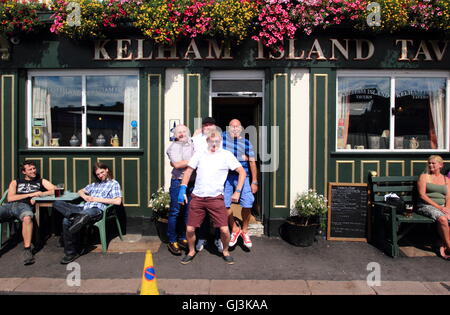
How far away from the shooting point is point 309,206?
5141 millimetres

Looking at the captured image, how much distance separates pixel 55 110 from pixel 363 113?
5.83 m

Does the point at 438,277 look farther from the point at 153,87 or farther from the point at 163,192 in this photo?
the point at 153,87

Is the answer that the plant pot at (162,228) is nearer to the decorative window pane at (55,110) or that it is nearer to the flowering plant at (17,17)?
the decorative window pane at (55,110)

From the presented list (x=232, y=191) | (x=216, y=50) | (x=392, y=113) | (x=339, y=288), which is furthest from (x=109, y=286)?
(x=392, y=113)

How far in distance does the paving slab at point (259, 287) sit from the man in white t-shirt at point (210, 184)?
2.32 feet

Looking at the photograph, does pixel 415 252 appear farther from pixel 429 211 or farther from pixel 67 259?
pixel 67 259

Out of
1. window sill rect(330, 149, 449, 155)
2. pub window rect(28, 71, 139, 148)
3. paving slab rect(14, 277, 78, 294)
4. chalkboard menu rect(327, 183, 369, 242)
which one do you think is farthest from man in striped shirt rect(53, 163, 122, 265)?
window sill rect(330, 149, 449, 155)

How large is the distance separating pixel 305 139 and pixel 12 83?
5.40m

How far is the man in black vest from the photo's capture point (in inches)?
179

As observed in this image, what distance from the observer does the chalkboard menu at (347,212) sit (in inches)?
216

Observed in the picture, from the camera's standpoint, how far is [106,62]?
5.71 meters

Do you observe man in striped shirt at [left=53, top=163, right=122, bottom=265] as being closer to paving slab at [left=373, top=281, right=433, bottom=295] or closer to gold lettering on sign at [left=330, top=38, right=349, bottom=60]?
paving slab at [left=373, top=281, right=433, bottom=295]

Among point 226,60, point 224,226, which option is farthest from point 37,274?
point 226,60

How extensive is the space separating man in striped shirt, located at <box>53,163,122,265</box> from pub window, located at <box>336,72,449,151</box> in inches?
161
